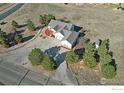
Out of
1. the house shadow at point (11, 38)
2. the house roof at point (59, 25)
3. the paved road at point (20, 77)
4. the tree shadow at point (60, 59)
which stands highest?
the house roof at point (59, 25)

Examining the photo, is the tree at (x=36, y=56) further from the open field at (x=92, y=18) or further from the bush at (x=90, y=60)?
the open field at (x=92, y=18)

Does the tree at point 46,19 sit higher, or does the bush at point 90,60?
the tree at point 46,19

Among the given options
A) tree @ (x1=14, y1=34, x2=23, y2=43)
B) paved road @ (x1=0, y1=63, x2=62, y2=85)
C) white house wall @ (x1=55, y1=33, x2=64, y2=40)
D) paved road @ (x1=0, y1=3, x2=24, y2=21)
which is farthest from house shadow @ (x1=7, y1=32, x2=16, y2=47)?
white house wall @ (x1=55, y1=33, x2=64, y2=40)

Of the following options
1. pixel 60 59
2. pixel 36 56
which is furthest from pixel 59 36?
pixel 36 56

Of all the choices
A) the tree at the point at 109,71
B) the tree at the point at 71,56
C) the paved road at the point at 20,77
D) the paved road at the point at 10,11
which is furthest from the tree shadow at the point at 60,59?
the paved road at the point at 10,11

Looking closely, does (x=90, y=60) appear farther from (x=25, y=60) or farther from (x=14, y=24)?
(x=14, y=24)

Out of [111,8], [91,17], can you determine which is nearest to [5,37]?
[91,17]
